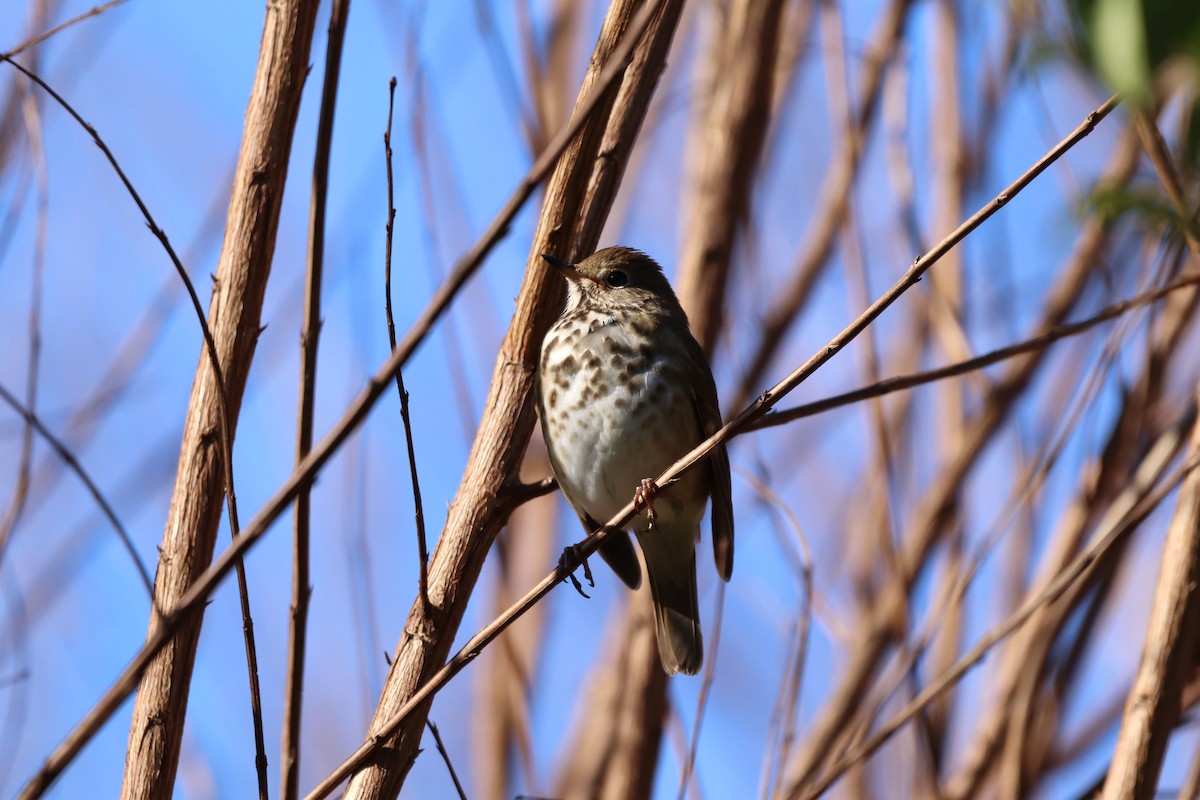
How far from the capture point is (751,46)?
402 cm

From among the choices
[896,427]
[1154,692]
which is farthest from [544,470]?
[1154,692]

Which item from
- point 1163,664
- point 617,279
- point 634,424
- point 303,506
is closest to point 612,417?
point 634,424

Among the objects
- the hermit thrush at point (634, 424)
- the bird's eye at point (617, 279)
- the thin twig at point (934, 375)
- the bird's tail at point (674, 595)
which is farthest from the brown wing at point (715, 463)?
the thin twig at point (934, 375)

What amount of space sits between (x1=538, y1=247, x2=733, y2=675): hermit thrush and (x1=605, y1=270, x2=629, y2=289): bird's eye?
115 millimetres

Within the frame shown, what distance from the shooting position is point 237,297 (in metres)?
2.53

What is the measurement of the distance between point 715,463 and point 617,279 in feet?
2.66

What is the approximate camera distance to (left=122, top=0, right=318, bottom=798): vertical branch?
2.45m

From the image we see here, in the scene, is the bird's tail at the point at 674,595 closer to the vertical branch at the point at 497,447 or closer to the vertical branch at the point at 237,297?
the vertical branch at the point at 497,447

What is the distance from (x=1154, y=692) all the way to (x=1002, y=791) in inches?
40.6

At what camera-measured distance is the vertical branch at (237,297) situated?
8.02 ft

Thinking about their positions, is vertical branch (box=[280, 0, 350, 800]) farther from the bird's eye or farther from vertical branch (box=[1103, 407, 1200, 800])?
the bird's eye

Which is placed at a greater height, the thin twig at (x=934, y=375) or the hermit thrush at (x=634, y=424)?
the hermit thrush at (x=634, y=424)

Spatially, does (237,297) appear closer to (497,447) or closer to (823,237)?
(497,447)

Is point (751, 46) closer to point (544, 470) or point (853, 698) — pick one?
point (544, 470)
